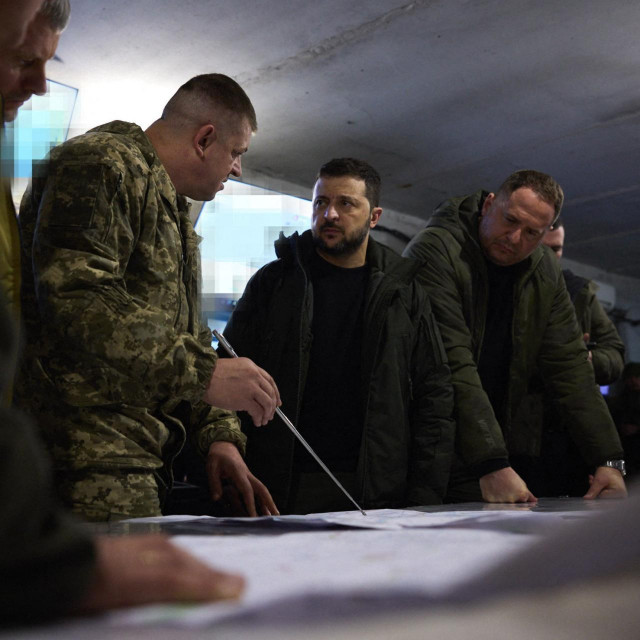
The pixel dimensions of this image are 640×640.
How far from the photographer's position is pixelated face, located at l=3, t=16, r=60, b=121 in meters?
1.09

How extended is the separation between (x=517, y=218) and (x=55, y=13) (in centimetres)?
159

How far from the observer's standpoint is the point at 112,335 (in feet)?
3.54

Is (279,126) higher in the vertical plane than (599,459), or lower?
higher

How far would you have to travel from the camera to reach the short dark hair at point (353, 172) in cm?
250

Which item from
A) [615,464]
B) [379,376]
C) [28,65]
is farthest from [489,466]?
[28,65]

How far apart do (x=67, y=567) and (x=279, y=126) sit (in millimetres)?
3773

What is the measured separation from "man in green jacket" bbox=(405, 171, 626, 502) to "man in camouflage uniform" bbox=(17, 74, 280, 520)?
3.56 ft

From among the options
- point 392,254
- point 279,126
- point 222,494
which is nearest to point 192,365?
point 222,494

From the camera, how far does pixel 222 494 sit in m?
1.44

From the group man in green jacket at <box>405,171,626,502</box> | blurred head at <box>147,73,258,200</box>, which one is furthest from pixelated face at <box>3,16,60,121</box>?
man in green jacket at <box>405,171,626,502</box>

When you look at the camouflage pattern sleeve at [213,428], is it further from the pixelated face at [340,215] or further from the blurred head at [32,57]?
the pixelated face at [340,215]

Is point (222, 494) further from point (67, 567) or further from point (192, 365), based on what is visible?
point (67, 567)

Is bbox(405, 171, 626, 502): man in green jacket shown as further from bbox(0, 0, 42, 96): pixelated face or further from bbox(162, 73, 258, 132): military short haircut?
bbox(0, 0, 42, 96): pixelated face

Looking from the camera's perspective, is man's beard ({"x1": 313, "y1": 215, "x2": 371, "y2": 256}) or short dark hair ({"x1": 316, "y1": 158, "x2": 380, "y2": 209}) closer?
man's beard ({"x1": 313, "y1": 215, "x2": 371, "y2": 256})
